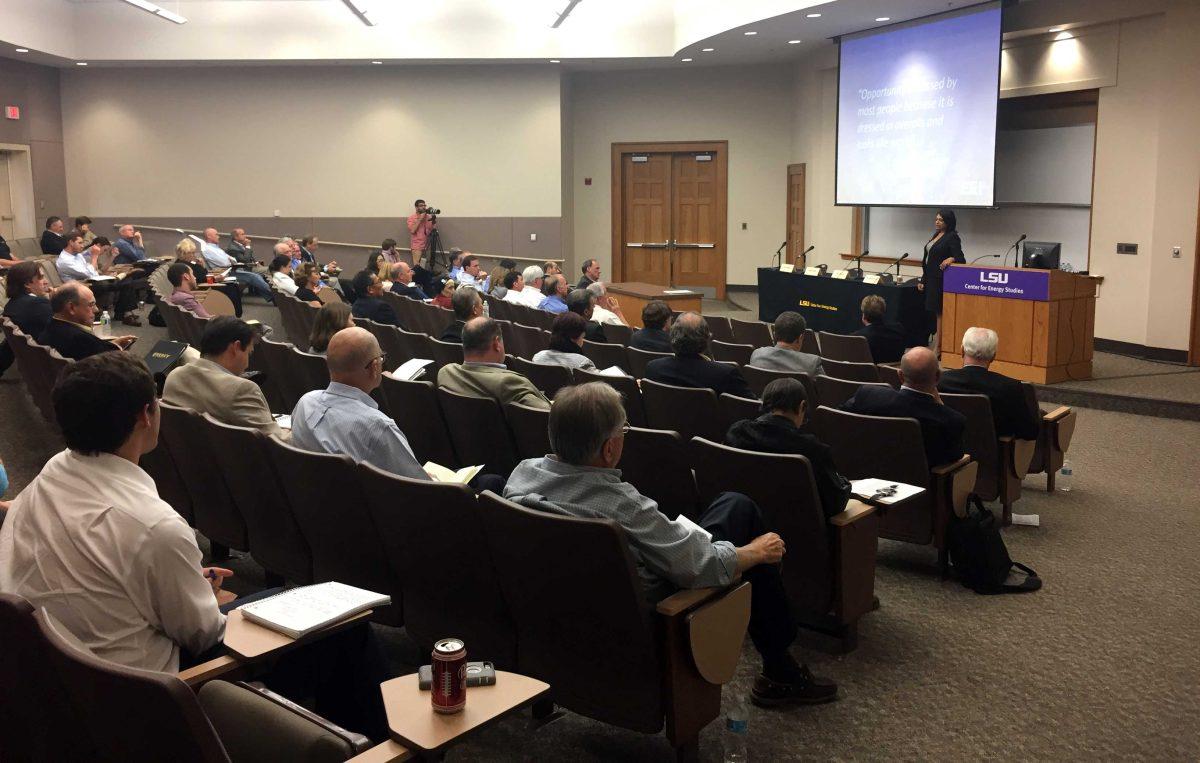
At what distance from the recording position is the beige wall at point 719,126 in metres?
16.8

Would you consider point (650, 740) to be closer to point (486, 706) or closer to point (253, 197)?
point (486, 706)

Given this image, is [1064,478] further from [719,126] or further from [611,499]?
[719,126]

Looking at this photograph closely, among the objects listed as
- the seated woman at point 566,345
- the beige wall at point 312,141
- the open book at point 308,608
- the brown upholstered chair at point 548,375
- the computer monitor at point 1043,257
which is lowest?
the open book at point 308,608

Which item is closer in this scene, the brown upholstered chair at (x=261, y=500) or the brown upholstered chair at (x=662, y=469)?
A: the brown upholstered chair at (x=261, y=500)

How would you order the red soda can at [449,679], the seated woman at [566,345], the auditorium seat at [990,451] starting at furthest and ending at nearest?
the seated woman at [566,345] → the auditorium seat at [990,451] → the red soda can at [449,679]

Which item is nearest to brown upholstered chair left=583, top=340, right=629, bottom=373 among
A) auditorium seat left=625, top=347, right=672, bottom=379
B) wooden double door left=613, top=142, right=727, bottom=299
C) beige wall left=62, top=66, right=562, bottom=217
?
auditorium seat left=625, top=347, right=672, bottom=379

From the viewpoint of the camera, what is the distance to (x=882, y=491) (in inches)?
145

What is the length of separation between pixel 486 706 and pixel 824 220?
545 inches

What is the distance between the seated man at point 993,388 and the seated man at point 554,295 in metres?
4.50

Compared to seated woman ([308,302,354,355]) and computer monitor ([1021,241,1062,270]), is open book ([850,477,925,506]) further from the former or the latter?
computer monitor ([1021,241,1062,270])

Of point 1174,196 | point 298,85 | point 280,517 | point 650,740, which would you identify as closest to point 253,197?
point 298,85

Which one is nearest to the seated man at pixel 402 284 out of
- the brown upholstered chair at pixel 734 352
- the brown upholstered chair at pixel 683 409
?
the brown upholstered chair at pixel 734 352

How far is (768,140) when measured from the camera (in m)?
16.8

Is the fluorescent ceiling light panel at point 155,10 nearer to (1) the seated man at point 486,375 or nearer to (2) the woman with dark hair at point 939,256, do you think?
(2) the woman with dark hair at point 939,256
